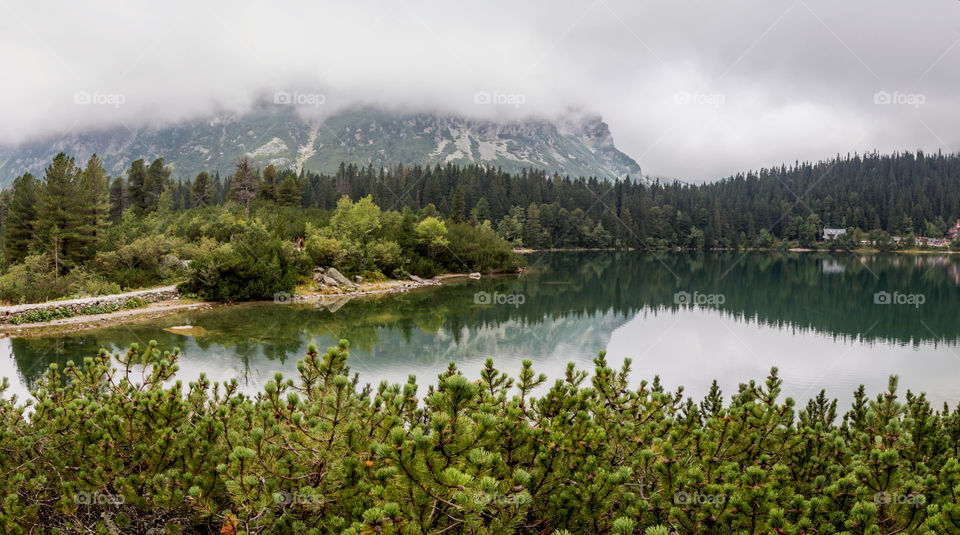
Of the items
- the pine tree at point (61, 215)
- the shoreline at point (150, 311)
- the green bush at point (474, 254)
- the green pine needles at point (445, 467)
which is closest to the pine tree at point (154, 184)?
the pine tree at point (61, 215)

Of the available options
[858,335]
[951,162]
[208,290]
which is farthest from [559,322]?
[951,162]

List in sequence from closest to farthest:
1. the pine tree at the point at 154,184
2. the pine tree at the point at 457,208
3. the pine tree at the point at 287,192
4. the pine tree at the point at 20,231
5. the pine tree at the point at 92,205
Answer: the pine tree at the point at 92,205 → the pine tree at the point at 20,231 → the pine tree at the point at 154,184 → the pine tree at the point at 287,192 → the pine tree at the point at 457,208

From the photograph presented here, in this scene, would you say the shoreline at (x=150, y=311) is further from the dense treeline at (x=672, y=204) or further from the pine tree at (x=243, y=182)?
the dense treeline at (x=672, y=204)

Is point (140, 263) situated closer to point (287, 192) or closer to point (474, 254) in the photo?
point (474, 254)

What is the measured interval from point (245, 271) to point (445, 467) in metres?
31.9

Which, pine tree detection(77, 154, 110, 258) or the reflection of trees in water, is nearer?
the reflection of trees in water

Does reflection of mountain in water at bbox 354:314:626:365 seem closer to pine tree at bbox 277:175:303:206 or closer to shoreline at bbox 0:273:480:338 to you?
shoreline at bbox 0:273:480:338

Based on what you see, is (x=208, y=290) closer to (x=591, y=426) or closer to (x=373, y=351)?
(x=373, y=351)

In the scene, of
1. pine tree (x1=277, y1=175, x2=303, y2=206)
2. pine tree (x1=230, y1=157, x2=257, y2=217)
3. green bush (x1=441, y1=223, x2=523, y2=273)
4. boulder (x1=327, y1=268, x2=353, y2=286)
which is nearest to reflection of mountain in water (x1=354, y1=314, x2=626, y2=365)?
boulder (x1=327, y1=268, x2=353, y2=286)

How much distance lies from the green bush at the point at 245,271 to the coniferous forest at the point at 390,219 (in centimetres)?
9

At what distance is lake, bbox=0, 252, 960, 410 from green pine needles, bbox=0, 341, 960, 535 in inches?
320

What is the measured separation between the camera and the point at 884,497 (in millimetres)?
3562

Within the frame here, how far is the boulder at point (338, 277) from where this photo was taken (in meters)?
39.0

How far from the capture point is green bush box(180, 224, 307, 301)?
30.4m
